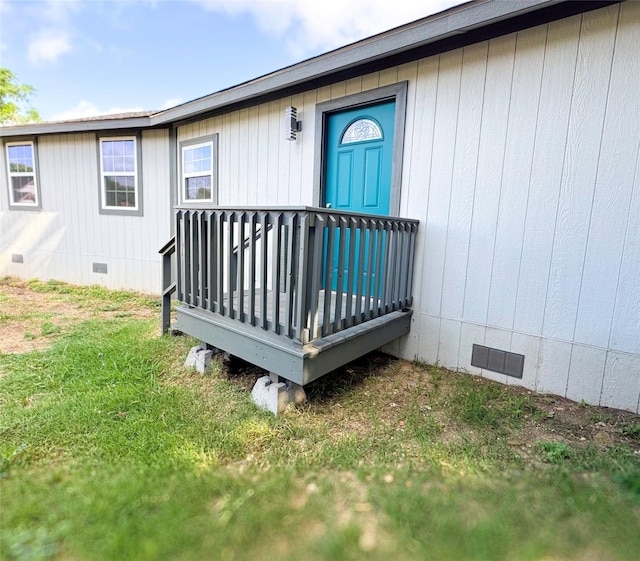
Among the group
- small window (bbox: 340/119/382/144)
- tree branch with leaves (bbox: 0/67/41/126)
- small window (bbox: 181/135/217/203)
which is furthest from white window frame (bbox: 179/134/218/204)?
tree branch with leaves (bbox: 0/67/41/126)

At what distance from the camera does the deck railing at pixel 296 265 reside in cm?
214

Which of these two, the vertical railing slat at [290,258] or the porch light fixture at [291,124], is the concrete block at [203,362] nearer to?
the vertical railing slat at [290,258]

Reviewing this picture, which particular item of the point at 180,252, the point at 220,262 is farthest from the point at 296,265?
the point at 180,252

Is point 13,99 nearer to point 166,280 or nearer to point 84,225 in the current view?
point 84,225

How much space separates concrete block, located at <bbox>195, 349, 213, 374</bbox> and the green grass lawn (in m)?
0.08

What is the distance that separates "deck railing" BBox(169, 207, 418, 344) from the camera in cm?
214

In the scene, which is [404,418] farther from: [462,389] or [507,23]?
[507,23]

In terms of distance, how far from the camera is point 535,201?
106 inches

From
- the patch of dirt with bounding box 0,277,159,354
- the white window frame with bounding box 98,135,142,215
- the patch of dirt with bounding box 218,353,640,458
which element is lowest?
the patch of dirt with bounding box 0,277,159,354

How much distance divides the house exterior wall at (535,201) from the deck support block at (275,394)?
1.35 m

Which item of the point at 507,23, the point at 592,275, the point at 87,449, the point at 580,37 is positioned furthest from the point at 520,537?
the point at 507,23

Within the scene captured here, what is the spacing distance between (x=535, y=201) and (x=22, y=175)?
343 inches

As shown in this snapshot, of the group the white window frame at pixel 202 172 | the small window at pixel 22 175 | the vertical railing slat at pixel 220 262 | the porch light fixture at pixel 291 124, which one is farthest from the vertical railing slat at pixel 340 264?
the small window at pixel 22 175

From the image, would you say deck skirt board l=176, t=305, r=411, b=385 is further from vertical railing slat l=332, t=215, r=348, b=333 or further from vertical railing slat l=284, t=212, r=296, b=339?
vertical railing slat l=284, t=212, r=296, b=339
